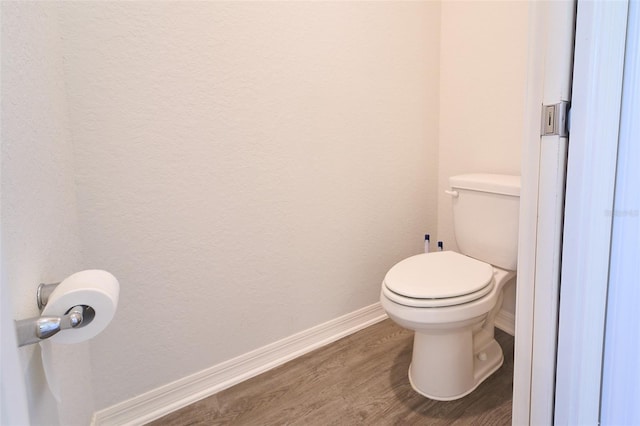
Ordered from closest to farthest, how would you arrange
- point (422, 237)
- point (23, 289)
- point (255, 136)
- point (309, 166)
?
point (23, 289), point (255, 136), point (309, 166), point (422, 237)

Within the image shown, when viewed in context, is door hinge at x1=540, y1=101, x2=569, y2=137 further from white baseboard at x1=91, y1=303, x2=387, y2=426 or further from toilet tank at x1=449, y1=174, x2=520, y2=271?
white baseboard at x1=91, y1=303, x2=387, y2=426

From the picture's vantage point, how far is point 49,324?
1.46 ft

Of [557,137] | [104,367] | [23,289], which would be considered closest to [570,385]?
[557,137]

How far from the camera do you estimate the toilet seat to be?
4.02 ft

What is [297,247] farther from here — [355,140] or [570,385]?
[570,385]

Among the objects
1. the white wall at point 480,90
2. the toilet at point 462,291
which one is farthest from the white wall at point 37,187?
the white wall at point 480,90

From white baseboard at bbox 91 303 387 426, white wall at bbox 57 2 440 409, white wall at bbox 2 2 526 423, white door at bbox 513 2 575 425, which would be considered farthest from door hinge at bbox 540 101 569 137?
white baseboard at bbox 91 303 387 426

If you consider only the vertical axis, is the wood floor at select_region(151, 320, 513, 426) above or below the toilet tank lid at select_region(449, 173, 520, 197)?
below

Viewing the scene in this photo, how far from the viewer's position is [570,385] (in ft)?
2.16

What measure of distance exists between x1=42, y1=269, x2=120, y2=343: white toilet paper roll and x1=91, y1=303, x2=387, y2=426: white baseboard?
0.94 metres

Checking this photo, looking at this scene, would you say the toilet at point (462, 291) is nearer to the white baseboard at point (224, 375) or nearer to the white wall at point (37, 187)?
the white baseboard at point (224, 375)

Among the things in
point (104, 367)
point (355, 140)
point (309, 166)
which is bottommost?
point (104, 367)

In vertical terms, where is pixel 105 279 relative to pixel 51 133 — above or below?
below

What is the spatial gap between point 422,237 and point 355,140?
2.46 feet
